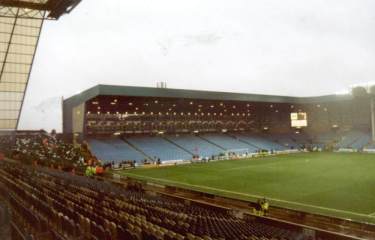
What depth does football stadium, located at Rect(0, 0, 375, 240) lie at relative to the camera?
410 inches

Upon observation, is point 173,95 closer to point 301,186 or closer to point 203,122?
point 203,122

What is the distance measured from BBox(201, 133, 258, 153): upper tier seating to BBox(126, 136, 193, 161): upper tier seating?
35.2 ft

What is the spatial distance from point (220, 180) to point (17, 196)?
22.7 metres

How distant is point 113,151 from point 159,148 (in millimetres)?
8524

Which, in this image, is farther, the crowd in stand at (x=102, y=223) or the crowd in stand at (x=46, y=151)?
the crowd in stand at (x=46, y=151)

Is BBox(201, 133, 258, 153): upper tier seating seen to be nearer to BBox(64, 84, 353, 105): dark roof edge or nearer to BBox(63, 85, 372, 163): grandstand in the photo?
BBox(63, 85, 372, 163): grandstand

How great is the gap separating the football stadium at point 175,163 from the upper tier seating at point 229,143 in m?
0.26

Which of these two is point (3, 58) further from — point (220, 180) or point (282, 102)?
point (282, 102)

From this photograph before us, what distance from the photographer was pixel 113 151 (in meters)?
51.2

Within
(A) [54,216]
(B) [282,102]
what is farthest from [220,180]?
(B) [282,102]

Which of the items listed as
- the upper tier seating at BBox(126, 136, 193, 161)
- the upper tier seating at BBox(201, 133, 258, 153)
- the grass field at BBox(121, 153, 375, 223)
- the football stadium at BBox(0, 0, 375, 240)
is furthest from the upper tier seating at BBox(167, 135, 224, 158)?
the grass field at BBox(121, 153, 375, 223)

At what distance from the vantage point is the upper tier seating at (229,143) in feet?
214

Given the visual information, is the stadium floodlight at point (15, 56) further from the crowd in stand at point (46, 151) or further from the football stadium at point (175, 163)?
the crowd in stand at point (46, 151)

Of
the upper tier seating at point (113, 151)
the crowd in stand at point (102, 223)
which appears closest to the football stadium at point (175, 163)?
the crowd in stand at point (102, 223)
